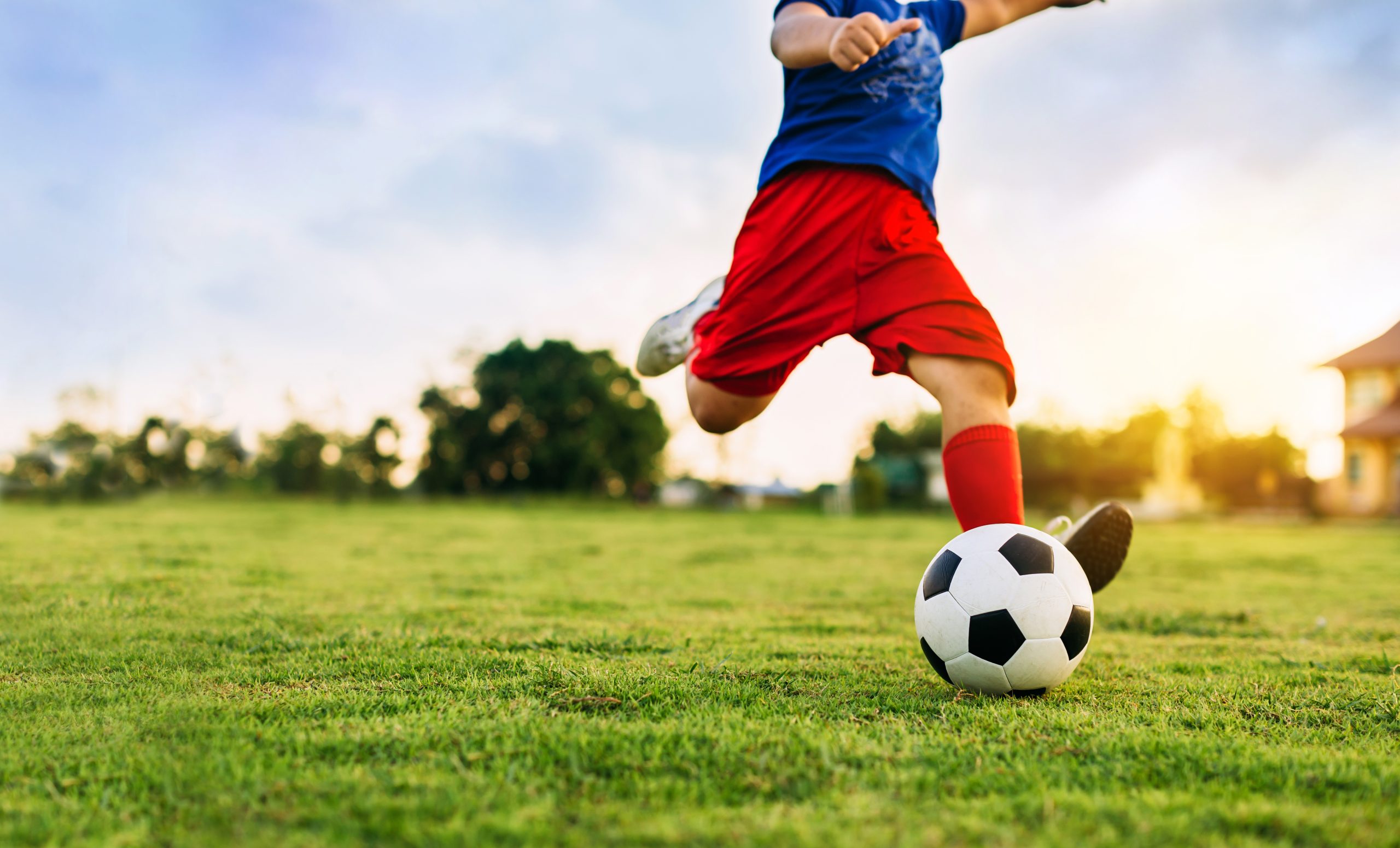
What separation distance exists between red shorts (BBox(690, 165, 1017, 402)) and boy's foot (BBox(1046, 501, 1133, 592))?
2.15ft

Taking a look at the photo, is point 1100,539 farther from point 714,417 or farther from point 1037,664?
point 714,417

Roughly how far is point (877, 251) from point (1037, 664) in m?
1.19

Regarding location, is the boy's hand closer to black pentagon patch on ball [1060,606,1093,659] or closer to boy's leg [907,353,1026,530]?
boy's leg [907,353,1026,530]

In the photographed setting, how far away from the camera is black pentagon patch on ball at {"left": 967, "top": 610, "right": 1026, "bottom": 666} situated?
215 cm

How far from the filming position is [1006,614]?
7.09 feet

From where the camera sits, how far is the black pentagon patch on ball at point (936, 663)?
2.25 m

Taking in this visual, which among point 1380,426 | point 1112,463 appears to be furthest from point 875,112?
point 1112,463

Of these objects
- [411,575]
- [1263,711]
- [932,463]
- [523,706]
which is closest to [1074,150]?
[411,575]

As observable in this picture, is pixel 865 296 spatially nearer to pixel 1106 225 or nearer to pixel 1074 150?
pixel 1074 150

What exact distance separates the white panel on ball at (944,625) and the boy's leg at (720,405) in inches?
38.1

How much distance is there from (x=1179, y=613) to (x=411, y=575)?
169 inches

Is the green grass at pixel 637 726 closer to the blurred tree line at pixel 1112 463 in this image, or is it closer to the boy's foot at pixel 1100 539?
the boy's foot at pixel 1100 539

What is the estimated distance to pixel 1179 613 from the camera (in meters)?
4.37

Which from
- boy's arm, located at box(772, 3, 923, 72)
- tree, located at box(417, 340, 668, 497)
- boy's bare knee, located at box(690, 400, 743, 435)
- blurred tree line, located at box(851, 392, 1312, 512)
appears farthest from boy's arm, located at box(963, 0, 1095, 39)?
tree, located at box(417, 340, 668, 497)
